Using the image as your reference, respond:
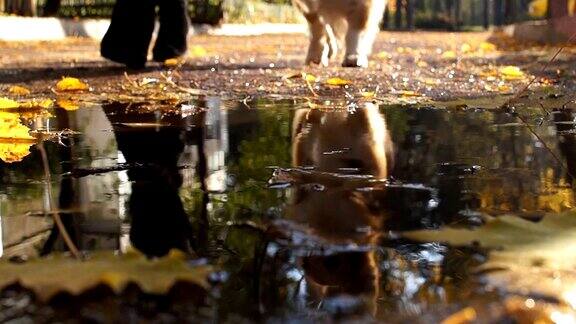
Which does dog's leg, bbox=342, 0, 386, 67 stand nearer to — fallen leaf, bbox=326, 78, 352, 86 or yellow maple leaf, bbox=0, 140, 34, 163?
fallen leaf, bbox=326, 78, 352, 86

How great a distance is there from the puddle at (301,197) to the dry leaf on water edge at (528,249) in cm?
4

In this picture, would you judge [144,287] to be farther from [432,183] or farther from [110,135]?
[110,135]

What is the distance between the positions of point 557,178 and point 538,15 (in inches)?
706

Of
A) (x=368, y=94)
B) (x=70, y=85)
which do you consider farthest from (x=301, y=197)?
(x=70, y=85)

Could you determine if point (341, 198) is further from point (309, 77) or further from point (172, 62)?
point (172, 62)

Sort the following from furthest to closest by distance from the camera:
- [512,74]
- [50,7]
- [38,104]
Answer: [50,7] → [512,74] → [38,104]

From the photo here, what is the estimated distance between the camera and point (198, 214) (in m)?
1.46

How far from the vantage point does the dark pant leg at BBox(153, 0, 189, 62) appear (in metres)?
4.75

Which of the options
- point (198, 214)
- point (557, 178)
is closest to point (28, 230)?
point (198, 214)

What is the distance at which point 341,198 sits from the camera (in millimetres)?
1532

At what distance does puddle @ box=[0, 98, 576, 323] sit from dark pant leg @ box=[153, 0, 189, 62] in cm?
209

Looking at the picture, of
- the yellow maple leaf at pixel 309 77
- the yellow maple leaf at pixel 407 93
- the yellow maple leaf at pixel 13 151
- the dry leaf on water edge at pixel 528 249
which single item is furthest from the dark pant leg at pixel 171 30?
the dry leaf on water edge at pixel 528 249

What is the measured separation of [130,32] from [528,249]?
3.73m

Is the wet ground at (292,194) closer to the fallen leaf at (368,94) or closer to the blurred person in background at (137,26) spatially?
the fallen leaf at (368,94)
